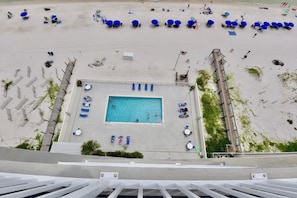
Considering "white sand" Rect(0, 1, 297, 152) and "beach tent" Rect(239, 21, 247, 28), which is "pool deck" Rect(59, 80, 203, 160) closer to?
"white sand" Rect(0, 1, 297, 152)

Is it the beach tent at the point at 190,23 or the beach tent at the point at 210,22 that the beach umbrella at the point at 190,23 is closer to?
the beach tent at the point at 190,23

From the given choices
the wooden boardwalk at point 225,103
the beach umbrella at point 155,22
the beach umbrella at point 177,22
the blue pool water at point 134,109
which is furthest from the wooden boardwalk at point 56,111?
the wooden boardwalk at point 225,103

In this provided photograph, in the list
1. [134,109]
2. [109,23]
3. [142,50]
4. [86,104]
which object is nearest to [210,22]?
[142,50]

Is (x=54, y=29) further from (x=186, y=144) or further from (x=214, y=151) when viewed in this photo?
(x=214, y=151)

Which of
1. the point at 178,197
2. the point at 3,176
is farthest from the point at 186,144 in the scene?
the point at 3,176

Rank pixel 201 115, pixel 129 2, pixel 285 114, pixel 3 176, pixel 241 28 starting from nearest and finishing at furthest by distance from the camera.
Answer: pixel 3 176, pixel 201 115, pixel 285 114, pixel 241 28, pixel 129 2

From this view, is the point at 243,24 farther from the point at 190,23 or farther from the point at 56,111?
the point at 56,111

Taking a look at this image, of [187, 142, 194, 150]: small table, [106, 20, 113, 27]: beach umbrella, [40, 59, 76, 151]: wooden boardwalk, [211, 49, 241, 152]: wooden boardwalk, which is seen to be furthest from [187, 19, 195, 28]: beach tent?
[187, 142, 194, 150]: small table
